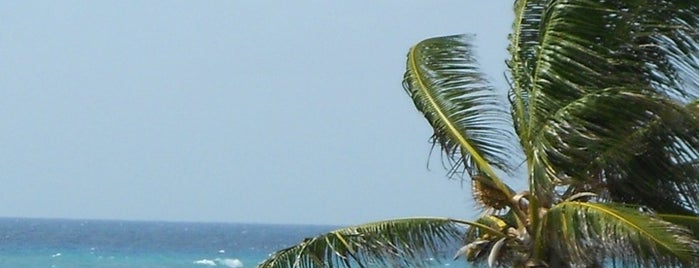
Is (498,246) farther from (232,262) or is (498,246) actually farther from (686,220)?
(232,262)

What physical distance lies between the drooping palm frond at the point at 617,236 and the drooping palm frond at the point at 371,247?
4.20 feet

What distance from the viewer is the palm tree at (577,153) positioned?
11867 millimetres

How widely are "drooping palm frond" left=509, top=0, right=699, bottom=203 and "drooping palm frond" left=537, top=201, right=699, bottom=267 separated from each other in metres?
0.49

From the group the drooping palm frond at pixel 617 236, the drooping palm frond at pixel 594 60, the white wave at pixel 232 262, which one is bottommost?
the drooping palm frond at pixel 617 236

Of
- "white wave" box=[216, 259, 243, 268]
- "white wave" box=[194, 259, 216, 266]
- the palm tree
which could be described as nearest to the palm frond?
the palm tree

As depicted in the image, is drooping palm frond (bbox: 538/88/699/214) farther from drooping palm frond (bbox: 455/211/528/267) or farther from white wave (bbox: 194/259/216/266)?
white wave (bbox: 194/259/216/266)

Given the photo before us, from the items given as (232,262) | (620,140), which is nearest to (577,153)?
(620,140)

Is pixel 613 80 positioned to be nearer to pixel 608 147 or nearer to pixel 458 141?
pixel 608 147

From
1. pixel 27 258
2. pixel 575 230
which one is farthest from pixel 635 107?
pixel 27 258

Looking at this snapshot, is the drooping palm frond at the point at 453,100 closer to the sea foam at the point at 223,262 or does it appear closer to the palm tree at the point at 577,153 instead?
the palm tree at the point at 577,153

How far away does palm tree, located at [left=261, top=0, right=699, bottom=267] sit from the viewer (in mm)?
11867

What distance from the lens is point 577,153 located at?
39.5 feet

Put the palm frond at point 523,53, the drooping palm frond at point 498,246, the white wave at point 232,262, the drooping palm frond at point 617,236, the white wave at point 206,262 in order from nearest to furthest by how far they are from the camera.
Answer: the drooping palm frond at point 617,236
the drooping palm frond at point 498,246
the palm frond at point 523,53
the white wave at point 232,262
the white wave at point 206,262

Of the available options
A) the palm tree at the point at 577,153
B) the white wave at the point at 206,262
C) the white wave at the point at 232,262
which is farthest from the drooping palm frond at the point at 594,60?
the white wave at the point at 206,262
